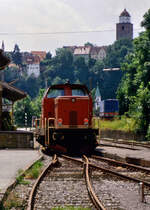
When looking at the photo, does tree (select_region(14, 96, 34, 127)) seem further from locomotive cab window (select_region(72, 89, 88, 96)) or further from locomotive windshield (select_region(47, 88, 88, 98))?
locomotive cab window (select_region(72, 89, 88, 96))

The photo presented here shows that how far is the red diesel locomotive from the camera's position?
Result: 802 inches

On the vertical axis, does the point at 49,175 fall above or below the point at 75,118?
below

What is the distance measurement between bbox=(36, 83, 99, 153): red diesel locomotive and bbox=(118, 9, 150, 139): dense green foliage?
1380 centimetres

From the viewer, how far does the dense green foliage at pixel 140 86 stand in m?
36.6

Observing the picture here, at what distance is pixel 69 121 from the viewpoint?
68.0ft

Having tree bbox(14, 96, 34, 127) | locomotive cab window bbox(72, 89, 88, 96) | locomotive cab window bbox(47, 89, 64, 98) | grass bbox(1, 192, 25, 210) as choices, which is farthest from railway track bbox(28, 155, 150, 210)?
tree bbox(14, 96, 34, 127)

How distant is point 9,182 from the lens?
10.6 metres

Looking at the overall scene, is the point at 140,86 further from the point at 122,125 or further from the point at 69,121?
the point at 69,121

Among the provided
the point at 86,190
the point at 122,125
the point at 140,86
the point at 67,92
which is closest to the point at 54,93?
the point at 67,92

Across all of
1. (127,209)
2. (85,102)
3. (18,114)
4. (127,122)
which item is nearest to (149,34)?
(127,122)

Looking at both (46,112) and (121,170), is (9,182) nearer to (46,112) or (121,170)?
(121,170)

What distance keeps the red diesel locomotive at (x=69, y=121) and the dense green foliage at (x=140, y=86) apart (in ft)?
45.3

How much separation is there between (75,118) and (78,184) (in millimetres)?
9732

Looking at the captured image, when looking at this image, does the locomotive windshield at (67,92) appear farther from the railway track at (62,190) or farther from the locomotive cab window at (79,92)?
the railway track at (62,190)
